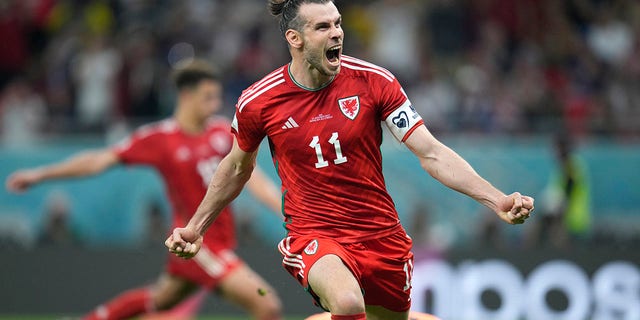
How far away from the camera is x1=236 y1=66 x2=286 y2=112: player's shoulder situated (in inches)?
226

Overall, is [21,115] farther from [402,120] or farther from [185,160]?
[402,120]

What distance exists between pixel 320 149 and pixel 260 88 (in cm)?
47

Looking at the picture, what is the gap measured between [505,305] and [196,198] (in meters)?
3.20

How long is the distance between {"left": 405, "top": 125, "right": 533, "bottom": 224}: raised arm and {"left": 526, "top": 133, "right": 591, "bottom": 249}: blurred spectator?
6.05m

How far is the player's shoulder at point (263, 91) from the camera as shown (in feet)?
18.8

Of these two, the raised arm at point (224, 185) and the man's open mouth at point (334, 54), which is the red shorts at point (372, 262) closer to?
the raised arm at point (224, 185)

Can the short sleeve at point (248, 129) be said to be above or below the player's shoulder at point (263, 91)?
below

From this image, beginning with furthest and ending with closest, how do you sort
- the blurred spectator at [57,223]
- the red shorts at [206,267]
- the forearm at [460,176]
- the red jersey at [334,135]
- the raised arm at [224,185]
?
the blurred spectator at [57,223] → the red shorts at [206,267] → the raised arm at [224,185] → the red jersey at [334,135] → the forearm at [460,176]

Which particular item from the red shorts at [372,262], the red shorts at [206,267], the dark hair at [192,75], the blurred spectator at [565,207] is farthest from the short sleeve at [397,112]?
the blurred spectator at [565,207]

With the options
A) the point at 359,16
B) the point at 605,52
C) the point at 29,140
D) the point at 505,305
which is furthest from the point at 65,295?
the point at 605,52

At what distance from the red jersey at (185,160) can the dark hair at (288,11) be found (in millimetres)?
2757

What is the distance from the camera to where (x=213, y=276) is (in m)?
8.17

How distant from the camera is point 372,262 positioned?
573 cm

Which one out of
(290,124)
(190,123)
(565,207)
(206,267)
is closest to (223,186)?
(290,124)
